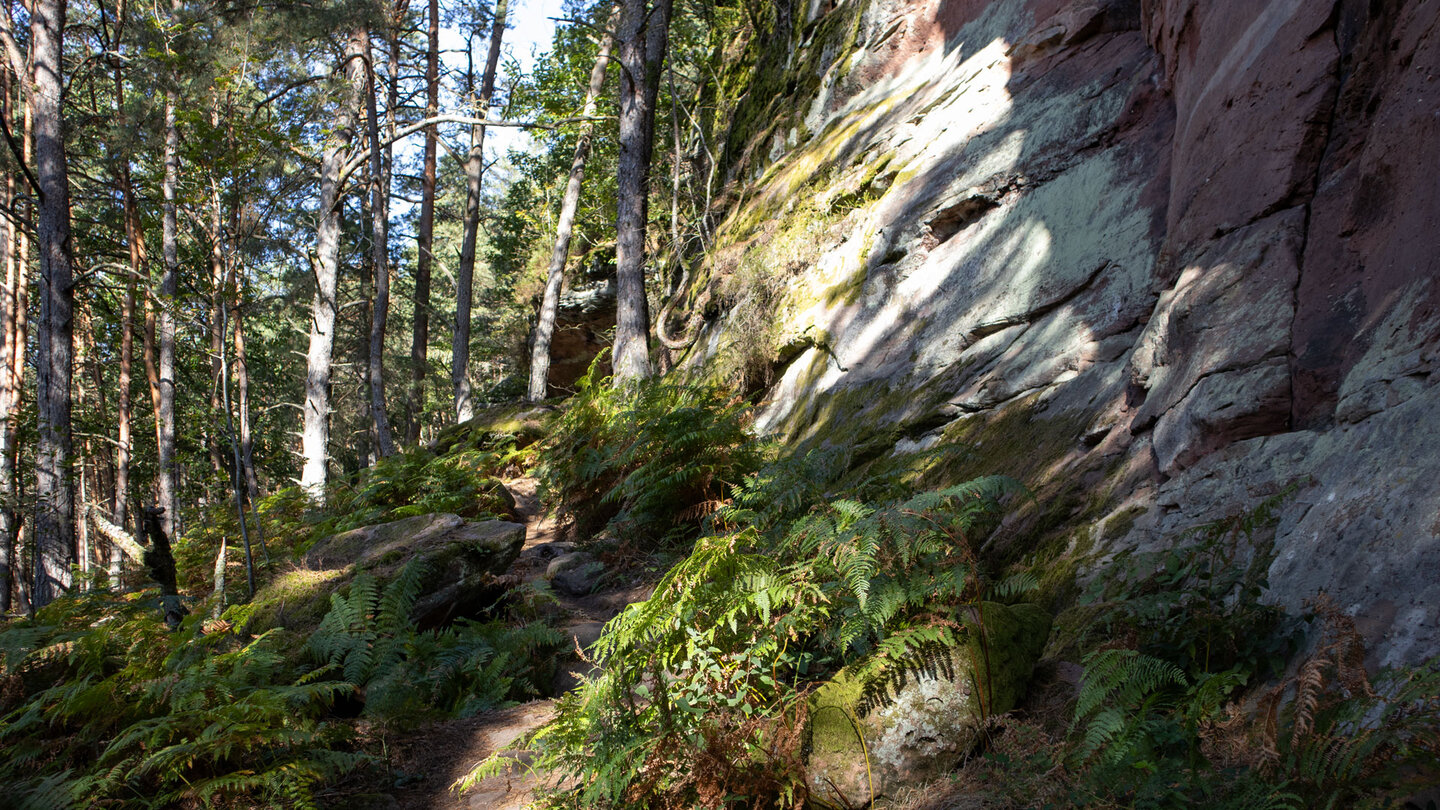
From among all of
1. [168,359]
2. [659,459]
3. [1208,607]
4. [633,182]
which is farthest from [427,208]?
[1208,607]

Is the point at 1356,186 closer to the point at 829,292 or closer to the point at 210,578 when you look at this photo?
the point at 829,292

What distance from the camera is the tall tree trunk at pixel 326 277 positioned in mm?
11648

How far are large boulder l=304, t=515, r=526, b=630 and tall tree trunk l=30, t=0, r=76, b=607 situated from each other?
14.1ft

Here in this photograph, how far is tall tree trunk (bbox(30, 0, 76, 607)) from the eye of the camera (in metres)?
8.71

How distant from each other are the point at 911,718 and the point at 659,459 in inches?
176

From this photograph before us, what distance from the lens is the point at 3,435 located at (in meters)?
10.3

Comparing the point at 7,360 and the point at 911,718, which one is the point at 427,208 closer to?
the point at 7,360

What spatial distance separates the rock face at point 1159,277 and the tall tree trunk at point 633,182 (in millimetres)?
1639

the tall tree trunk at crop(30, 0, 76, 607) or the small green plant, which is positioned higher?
the tall tree trunk at crop(30, 0, 76, 607)

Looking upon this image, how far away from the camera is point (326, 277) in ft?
38.4

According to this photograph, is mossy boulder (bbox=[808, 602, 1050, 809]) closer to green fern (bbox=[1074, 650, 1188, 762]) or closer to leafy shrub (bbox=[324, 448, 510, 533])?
green fern (bbox=[1074, 650, 1188, 762])

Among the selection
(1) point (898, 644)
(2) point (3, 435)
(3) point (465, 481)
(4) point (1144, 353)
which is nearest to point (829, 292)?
(4) point (1144, 353)

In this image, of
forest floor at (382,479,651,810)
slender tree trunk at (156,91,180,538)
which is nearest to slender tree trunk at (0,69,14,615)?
slender tree trunk at (156,91,180,538)

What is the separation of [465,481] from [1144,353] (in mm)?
7954
